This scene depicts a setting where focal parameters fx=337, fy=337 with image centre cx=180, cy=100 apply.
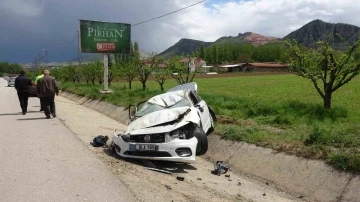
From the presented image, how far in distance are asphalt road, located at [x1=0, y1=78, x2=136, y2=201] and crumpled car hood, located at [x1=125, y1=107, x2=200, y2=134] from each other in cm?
112

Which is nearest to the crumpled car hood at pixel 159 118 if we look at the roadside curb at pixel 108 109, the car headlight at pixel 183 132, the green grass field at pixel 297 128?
the car headlight at pixel 183 132

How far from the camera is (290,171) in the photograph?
6789mm

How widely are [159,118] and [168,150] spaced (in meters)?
0.89

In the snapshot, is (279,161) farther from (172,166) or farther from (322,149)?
(172,166)

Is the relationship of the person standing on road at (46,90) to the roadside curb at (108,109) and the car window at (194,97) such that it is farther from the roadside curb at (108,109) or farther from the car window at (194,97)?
the car window at (194,97)

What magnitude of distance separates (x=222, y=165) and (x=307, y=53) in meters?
6.76

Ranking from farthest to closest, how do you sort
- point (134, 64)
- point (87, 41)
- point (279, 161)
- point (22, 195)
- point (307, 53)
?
point (134, 64) → point (87, 41) → point (307, 53) → point (279, 161) → point (22, 195)

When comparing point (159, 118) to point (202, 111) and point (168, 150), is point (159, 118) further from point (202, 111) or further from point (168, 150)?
point (202, 111)

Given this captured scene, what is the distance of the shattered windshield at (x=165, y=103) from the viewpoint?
327 inches

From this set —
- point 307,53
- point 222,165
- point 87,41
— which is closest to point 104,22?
point 87,41

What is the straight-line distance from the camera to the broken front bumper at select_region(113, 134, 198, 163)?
664 centimetres

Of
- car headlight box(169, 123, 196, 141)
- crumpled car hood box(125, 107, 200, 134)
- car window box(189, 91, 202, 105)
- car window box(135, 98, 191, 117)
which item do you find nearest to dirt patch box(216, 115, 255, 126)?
car window box(189, 91, 202, 105)

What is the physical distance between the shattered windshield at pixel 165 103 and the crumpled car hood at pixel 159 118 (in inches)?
21.7

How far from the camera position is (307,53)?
12.1 metres
